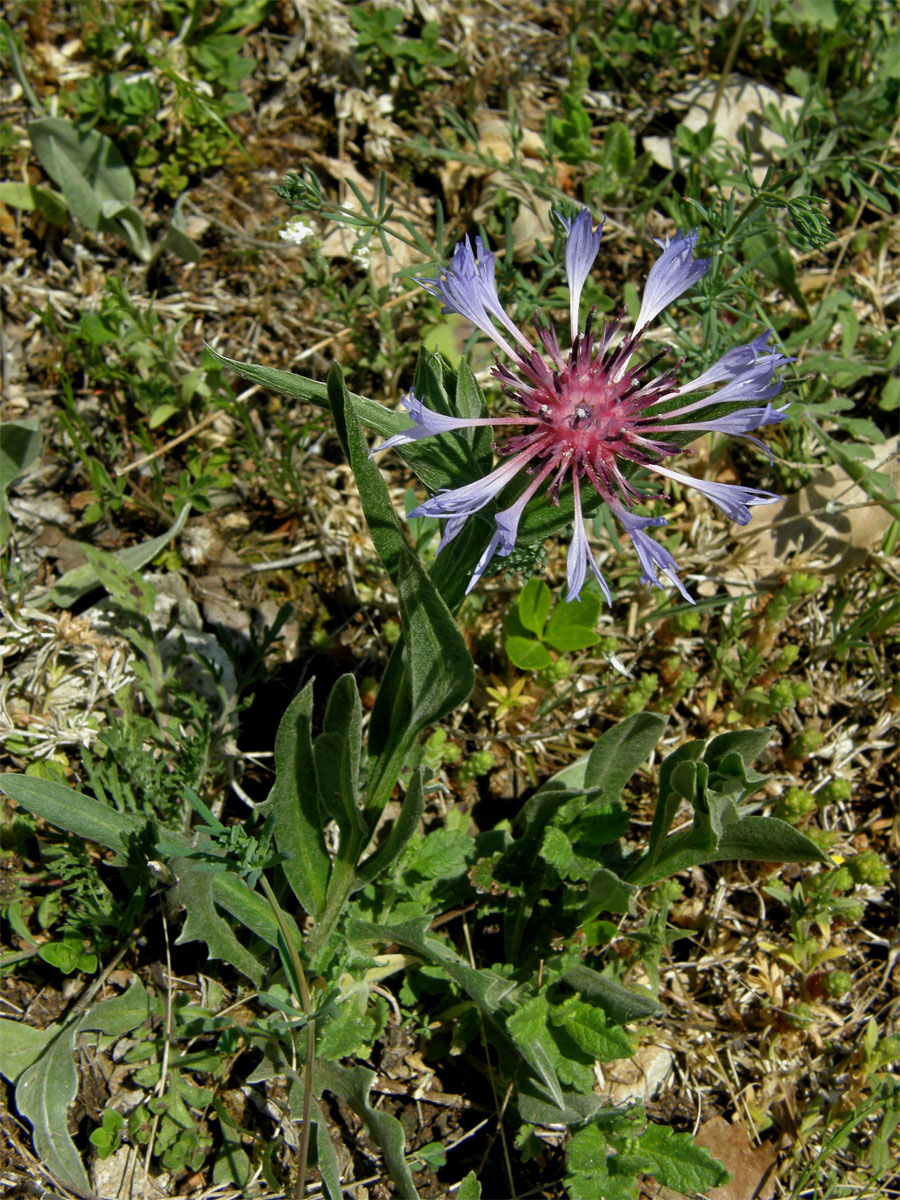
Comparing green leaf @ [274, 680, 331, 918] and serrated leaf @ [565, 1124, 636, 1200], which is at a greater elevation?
green leaf @ [274, 680, 331, 918]

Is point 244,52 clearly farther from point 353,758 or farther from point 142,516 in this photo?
point 353,758

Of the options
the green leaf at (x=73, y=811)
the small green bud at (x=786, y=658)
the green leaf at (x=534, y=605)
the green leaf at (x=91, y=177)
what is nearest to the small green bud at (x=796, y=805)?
the small green bud at (x=786, y=658)

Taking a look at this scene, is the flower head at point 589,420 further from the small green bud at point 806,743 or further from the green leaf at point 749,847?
the small green bud at point 806,743

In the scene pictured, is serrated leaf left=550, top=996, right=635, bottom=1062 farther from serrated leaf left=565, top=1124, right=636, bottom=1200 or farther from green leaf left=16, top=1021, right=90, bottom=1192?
green leaf left=16, top=1021, right=90, bottom=1192

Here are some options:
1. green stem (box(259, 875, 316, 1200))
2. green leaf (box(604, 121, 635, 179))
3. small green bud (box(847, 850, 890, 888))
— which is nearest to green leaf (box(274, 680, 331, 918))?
green stem (box(259, 875, 316, 1200))

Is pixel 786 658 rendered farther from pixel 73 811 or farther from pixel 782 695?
pixel 73 811

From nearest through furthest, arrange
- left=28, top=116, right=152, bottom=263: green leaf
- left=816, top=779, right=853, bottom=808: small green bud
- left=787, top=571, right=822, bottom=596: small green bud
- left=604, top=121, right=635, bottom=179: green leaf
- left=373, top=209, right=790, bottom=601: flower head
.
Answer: left=373, top=209, right=790, bottom=601: flower head → left=816, top=779, right=853, bottom=808: small green bud → left=787, top=571, right=822, bottom=596: small green bud → left=28, top=116, right=152, bottom=263: green leaf → left=604, top=121, right=635, bottom=179: green leaf
